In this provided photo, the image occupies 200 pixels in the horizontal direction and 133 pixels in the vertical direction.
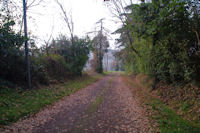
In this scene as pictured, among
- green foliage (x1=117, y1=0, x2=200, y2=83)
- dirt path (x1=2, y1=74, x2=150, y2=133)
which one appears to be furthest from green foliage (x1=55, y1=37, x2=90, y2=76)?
dirt path (x1=2, y1=74, x2=150, y2=133)

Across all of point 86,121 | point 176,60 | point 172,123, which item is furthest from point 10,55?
point 176,60

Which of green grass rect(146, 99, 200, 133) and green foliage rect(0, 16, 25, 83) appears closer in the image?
green grass rect(146, 99, 200, 133)

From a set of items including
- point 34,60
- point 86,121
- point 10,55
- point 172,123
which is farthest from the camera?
point 34,60

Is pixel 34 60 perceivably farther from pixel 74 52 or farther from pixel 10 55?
pixel 74 52

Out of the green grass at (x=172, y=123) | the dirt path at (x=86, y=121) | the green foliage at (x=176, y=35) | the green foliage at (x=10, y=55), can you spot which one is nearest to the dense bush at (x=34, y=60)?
the green foliage at (x=10, y=55)

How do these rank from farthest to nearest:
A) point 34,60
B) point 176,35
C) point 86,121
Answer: point 34,60
point 176,35
point 86,121

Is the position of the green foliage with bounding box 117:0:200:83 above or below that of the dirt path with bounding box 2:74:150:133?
above

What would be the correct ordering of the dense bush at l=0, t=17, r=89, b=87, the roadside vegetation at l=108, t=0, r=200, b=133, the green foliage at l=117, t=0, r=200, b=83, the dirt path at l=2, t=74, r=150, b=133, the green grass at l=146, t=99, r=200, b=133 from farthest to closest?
the dense bush at l=0, t=17, r=89, b=87 → the green foliage at l=117, t=0, r=200, b=83 → the roadside vegetation at l=108, t=0, r=200, b=133 → the dirt path at l=2, t=74, r=150, b=133 → the green grass at l=146, t=99, r=200, b=133

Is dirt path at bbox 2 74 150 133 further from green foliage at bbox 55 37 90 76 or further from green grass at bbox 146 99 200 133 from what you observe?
green foliage at bbox 55 37 90 76

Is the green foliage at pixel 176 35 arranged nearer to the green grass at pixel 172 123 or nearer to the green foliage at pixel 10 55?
the green grass at pixel 172 123

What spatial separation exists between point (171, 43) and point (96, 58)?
30.0 meters

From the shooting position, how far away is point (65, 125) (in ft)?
18.1

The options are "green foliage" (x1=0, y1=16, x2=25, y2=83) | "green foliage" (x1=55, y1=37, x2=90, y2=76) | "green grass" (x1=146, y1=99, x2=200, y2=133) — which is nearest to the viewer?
"green grass" (x1=146, y1=99, x2=200, y2=133)

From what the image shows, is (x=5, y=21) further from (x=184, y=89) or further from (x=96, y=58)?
(x=96, y=58)
